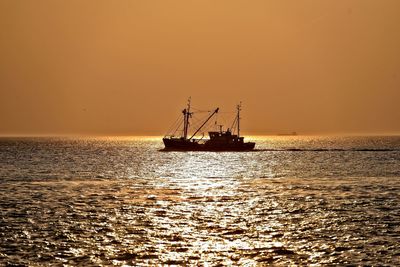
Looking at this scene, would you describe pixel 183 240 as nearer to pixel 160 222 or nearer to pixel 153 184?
pixel 160 222

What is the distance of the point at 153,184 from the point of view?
349 feet

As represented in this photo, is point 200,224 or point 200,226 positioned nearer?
point 200,226

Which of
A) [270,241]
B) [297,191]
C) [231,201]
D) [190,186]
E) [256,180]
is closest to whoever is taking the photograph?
[270,241]

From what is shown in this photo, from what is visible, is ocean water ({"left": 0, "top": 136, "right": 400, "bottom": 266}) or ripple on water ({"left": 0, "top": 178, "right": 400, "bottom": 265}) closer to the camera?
ocean water ({"left": 0, "top": 136, "right": 400, "bottom": 266})

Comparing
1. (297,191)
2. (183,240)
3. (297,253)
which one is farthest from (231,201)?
(297,253)

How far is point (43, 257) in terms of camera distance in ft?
140

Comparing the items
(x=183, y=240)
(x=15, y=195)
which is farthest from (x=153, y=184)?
(x=183, y=240)

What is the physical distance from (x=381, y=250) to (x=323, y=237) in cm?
603

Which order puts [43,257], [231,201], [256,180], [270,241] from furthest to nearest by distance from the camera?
[256,180] → [231,201] → [270,241] → [43,257]

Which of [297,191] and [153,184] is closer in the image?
[297,191]

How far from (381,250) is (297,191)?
150 feet

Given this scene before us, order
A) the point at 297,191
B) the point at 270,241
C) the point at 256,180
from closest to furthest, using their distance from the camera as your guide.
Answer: the point at 270,241 → the point at 297,191 → the point at 256,180

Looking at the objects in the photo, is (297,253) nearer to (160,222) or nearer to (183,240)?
(183,240)

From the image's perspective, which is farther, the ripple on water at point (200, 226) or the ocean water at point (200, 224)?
the ripple on water at point (200, 226)
